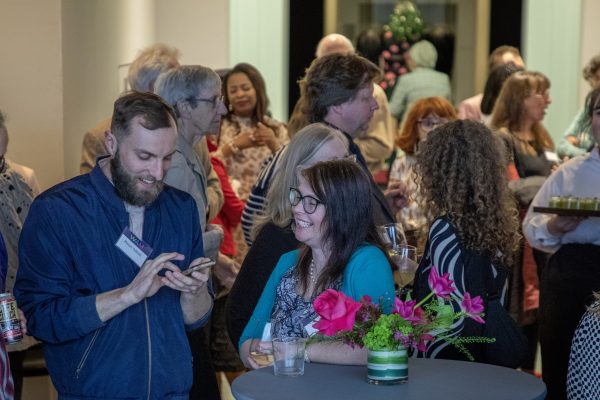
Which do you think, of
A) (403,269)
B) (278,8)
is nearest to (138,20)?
(278,8)

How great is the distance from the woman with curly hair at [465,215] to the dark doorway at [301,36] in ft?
15.4

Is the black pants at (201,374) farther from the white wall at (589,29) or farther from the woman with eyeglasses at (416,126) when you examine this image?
the white wall at (589,29)

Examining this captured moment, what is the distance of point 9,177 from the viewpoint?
4242 mm

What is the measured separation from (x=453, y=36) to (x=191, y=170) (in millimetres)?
5684

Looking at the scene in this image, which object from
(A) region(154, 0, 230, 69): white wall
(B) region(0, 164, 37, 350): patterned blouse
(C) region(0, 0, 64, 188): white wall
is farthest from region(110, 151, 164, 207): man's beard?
(A) region(154, 0, 230, 69): white wall

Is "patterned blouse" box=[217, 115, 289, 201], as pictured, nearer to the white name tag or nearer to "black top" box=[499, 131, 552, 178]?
"black top" box=[499, 131, 552, 178]

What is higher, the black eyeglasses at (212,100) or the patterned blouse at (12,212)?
the black eyeglasses at (212,100)

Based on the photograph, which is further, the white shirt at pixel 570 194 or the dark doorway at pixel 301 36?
the dark doorway at pixel 301 36

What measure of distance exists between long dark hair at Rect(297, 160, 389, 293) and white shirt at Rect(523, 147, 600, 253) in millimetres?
1692

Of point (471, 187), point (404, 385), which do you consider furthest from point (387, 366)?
point (471, 187)

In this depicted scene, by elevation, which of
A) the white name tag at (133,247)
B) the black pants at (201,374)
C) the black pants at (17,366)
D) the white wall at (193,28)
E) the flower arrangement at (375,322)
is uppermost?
the white wall at (193,28)

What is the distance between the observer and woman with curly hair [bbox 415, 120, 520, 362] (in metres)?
3.56

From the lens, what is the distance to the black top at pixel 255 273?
3742 mm

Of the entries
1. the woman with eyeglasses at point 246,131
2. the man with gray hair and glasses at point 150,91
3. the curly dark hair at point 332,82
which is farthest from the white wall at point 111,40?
the curly dark hair at point 332,82
